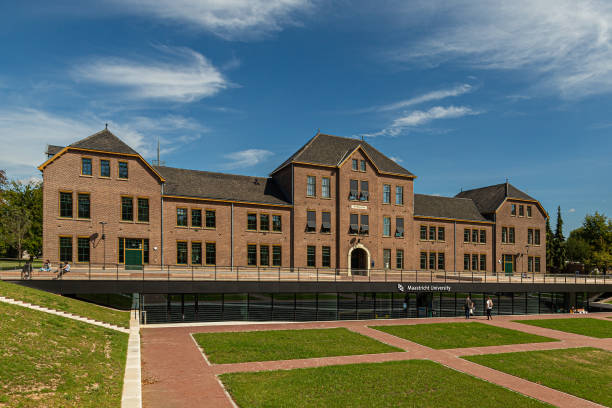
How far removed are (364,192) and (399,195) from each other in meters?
4.98

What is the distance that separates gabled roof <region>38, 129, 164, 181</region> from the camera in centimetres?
3632

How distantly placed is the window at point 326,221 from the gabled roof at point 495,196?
79.6 feet

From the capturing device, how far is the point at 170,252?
39.5m

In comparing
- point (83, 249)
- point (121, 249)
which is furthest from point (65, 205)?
point (121, 249)

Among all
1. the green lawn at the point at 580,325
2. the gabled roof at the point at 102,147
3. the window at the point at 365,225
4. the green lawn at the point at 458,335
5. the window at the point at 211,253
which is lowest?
the green lawn at the point at 580,325

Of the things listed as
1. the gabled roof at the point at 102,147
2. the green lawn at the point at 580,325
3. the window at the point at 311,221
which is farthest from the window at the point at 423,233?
the gabled roof at the point at 102,147

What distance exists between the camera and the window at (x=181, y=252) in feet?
131

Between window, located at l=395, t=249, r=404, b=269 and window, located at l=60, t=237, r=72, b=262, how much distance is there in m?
33.0

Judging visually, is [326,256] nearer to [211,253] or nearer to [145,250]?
[211,253]

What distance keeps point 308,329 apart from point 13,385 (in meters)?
18.1

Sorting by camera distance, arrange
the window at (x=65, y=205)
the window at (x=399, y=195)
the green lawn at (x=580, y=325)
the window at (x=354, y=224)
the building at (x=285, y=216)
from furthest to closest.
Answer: the window at (x=399, y=195)
the window at (x=354, y=224)
the building at (x=285, y=216)
the window at (x=65, y=205)
the green lawn at (x=580, y=325)

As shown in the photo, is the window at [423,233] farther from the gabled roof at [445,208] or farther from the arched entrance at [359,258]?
the arched entrance at [359,258]

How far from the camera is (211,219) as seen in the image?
41625mm

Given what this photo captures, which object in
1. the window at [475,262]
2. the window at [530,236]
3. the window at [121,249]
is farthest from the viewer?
the window at [530,236]
